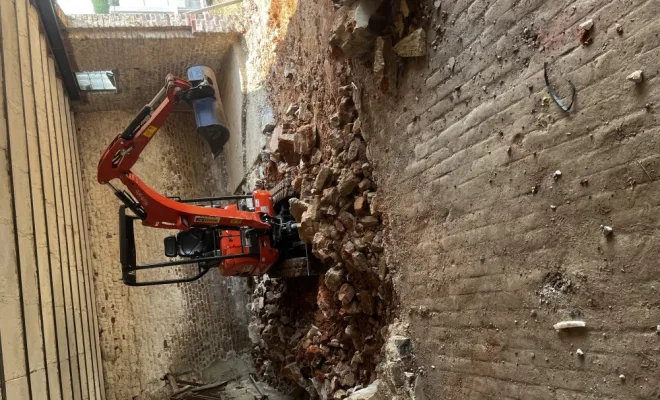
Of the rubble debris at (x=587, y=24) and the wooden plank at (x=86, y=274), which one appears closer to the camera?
the rubble debris at (x=587, y=24)

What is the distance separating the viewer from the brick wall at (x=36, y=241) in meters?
2.64

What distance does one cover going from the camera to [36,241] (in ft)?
10.7

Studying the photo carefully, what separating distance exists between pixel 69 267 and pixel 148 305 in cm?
248

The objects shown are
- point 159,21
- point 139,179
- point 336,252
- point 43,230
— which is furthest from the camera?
point 159,21

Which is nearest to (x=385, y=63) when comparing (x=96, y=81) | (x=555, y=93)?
(x=555, y=93)

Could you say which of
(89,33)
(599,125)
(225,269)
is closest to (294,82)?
(225,269)

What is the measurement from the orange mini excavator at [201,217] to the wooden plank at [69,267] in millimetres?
525

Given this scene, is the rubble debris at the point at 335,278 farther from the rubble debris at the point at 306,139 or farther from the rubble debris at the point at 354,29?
the rubble debris at the point at 354,29

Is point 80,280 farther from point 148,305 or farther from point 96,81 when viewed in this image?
point 96,81

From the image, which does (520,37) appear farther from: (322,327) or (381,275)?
(322,327)

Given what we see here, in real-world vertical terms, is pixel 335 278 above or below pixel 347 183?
below

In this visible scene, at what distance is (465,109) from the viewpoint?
8.04 ft

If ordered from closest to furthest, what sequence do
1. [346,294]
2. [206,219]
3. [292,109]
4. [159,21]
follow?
[346,294]
[206,219]
[292,109]
[159,21]

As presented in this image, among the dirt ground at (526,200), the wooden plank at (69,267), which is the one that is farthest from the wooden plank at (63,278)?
the dirt ground at (526,200)
